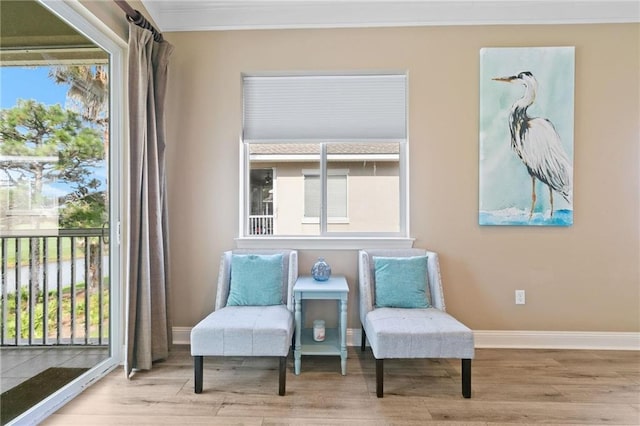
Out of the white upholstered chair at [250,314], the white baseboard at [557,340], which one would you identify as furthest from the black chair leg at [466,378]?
the white upholstered chair at [250,314]

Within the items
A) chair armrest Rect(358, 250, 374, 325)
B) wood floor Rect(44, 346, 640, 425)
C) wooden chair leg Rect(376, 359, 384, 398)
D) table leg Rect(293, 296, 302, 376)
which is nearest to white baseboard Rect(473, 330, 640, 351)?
wood floor Rect(44, 346, 640, 425)

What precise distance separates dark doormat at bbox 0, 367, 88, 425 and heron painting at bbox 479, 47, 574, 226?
10.2ft

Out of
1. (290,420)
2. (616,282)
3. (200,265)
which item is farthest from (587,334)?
(200,265)

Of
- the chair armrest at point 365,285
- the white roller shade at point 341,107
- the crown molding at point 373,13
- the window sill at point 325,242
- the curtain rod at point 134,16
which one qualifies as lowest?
the chair armrest at point 365,285

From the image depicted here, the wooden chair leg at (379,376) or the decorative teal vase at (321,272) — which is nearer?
the wooden chair leg at (379,376)

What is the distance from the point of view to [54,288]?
1.95 meters

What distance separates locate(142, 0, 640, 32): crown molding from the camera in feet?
8.30

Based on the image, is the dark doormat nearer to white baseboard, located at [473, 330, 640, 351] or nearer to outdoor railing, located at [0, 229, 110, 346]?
outdoor railing, located at [0, 229, 110, 346]

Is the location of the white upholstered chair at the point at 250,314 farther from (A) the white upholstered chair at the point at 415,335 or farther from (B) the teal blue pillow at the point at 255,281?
(A) the white upholstered chair at the point at 415,335

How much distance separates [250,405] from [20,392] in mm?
1227

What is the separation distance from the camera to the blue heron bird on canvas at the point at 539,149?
→ 253cm

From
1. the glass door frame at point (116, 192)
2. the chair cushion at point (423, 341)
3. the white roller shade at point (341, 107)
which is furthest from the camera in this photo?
the white roller shade at point (341, 107)

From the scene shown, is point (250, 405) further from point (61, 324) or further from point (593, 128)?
point (593, 128)

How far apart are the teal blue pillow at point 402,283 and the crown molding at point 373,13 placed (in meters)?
1.93
